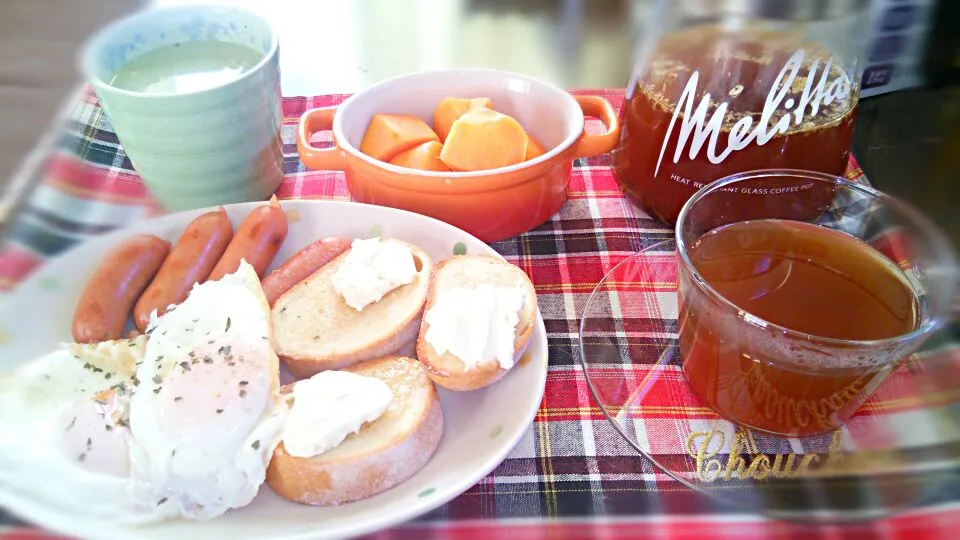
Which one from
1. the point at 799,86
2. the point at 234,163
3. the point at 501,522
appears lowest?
the point at 501,522

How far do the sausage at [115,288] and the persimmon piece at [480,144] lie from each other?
0.30 meters

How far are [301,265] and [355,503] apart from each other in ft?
0.83

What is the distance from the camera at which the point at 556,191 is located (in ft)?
2.26

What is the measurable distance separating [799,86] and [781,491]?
0.35 meters

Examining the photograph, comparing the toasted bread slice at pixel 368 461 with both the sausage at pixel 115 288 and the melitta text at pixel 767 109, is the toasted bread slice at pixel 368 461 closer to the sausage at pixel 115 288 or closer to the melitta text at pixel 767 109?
the sausage at pixel 115 288

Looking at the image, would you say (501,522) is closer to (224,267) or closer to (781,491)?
(781,491)

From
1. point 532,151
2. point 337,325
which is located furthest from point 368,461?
point 532,151

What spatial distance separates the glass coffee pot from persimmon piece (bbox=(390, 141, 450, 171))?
0.71ft

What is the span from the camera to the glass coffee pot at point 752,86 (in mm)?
581

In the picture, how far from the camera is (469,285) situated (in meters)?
0.57

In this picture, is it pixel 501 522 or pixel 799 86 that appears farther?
pixel 799 86

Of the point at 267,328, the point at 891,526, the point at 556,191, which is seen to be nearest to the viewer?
the point at 891,526

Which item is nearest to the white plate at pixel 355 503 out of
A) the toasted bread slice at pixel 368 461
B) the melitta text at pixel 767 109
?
the toasted bread slice at pixel 368 461

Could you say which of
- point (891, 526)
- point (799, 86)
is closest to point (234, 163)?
point (799, 86)
